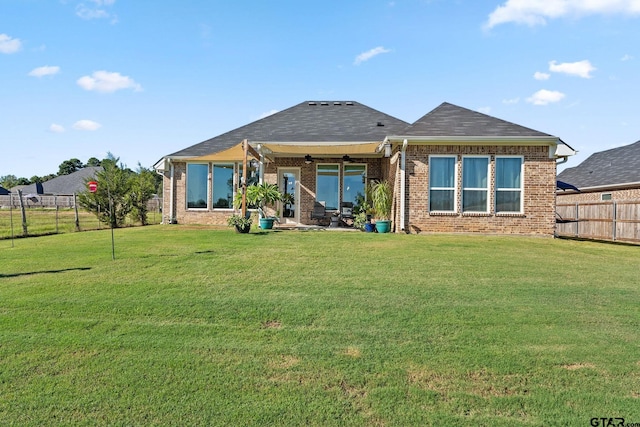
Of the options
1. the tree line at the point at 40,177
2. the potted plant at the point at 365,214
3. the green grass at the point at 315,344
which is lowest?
the green grass at the point at 315,344

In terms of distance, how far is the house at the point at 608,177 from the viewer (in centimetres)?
1757

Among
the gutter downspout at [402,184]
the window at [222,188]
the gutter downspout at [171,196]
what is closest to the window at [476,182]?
the gutter downspout at [402,184]

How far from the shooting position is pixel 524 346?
11.9 ft

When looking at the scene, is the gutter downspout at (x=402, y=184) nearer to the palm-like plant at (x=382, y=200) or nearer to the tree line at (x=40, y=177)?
the palm-like plant at (x=382, y=200)

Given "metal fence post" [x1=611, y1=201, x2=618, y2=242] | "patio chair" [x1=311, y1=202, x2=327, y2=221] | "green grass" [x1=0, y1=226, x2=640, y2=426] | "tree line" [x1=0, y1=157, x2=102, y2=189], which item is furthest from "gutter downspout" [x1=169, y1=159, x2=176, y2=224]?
"tree line" [x1=0, y1=157, x2=102, y2=189]

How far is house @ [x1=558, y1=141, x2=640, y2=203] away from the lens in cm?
1757

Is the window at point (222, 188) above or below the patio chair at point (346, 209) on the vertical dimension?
above

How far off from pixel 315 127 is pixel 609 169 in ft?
50.5

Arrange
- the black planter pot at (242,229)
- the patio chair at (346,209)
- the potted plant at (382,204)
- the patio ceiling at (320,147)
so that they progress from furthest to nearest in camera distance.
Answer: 1. the patio chair at (346,209)
2. the patio ceiling at (320,147)
3. the potted plant at (382,204)
4. the black planter pot at (242,229)

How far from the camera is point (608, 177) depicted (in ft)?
63.1

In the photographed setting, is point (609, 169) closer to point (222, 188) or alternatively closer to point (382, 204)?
point (382, 204)

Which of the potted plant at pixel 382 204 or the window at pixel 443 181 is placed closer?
the window at pixel 443 181

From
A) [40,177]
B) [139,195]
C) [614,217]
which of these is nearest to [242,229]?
[139,195]

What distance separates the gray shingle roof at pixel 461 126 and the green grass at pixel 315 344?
267 inches
